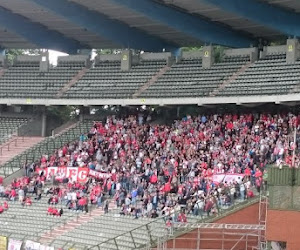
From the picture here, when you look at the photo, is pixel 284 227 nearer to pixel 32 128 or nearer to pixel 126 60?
pixel 126 60

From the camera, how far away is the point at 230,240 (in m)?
26.3

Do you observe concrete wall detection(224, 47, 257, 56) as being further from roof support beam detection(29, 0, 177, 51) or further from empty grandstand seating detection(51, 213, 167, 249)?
empty grandstand seating detection(51, 213, 167, 249)

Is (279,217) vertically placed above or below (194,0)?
below

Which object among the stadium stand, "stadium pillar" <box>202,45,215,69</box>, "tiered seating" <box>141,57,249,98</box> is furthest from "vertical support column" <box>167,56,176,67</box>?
the stadium stand

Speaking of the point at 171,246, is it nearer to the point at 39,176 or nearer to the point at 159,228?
the point at 159,228

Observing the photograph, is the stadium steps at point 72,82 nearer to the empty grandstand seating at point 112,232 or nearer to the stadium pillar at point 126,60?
the stadium pillar at point 126,60

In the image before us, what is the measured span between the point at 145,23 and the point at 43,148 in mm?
7577

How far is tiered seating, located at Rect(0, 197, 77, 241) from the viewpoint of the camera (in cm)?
3134

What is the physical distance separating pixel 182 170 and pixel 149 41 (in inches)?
488

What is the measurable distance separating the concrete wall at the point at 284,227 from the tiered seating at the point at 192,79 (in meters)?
13.1

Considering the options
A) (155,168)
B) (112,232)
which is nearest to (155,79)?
(155,168)

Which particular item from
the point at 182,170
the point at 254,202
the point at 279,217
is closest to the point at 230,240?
the point at 254,202

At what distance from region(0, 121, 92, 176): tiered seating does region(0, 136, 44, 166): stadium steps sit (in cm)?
78

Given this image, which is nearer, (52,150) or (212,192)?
(212,192)
